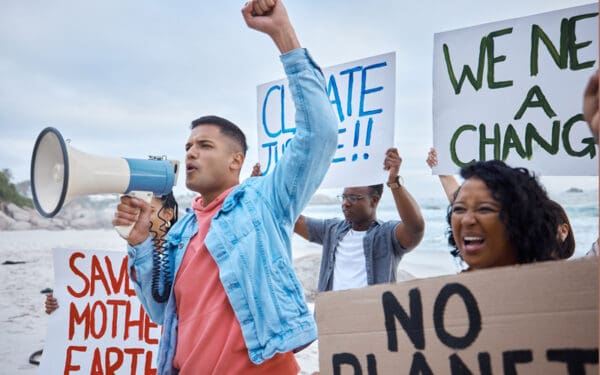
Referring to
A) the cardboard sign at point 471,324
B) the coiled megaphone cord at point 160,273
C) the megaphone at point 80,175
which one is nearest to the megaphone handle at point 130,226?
the megaphone at point 80,175

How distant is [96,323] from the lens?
2.87 metres

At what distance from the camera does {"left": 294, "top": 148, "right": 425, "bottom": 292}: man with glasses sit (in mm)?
2518

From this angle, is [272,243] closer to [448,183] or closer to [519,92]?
[448,183]

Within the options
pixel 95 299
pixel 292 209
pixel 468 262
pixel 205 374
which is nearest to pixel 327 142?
pixel 292 209

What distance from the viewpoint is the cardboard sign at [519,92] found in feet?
6.51

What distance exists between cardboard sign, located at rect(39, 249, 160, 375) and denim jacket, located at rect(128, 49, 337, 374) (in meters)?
1.18

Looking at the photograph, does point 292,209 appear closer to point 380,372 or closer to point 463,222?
point 463,222

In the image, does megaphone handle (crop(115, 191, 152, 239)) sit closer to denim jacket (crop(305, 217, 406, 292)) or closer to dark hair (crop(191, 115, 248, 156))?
dark hair (crop(191, 115, 248, 156))

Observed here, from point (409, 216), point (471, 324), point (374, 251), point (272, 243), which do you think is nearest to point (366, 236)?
point (374, 251)

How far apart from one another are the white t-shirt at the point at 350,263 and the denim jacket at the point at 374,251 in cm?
2

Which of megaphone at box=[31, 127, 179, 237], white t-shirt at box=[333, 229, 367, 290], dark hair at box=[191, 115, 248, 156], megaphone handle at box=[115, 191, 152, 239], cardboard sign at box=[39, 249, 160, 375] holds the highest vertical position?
dark hair at box=[191, 115, 248, 156]

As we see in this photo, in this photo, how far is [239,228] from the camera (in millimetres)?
1674

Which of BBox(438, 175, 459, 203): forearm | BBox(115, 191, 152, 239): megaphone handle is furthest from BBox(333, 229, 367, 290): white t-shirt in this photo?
BBox(115, 191, 152, 239): megaphone handle

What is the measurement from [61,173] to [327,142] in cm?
67
